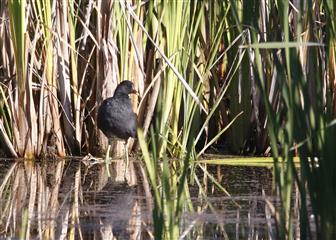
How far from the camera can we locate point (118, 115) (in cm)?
762

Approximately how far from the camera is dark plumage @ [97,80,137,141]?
23.8ft

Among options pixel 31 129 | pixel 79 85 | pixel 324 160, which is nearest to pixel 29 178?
pixel 31 129

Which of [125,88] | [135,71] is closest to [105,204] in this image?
[125,88]

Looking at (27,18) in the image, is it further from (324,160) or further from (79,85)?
(324,160)

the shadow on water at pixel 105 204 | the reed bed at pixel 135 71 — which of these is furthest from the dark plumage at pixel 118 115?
the shadow on water at pixel 105 204

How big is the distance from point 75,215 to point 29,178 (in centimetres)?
150

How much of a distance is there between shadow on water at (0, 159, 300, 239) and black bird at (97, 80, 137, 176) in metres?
0.31

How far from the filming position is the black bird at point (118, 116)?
7254 millimetres

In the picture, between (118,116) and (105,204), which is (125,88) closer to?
(118,116)

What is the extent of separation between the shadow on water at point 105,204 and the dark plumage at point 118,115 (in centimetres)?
32

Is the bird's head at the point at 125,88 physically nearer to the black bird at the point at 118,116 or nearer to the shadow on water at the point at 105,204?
the black bird at the point at 118,116

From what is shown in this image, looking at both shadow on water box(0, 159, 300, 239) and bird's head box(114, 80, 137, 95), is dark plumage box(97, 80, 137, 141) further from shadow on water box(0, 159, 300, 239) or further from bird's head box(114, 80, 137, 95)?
shadow on water box(0, 159, 300, 239)

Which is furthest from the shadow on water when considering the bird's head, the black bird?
the bird's head

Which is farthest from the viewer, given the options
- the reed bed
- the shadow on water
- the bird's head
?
the bird's head
